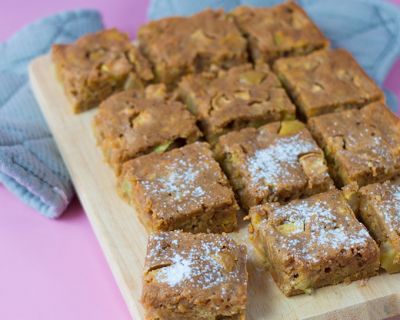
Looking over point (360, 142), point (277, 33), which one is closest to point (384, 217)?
point (360, 142)

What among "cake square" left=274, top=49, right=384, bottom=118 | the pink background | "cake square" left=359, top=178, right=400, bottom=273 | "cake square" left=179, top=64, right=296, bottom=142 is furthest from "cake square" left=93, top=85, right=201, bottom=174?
"cake square" left=359, top=178, right=400, bottom=273

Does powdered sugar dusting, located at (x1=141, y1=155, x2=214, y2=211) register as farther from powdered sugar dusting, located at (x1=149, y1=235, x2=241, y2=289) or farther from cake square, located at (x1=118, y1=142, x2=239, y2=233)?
powdered sugar dusting, located at (x1=149, y1=235, x2=241, y2=289)

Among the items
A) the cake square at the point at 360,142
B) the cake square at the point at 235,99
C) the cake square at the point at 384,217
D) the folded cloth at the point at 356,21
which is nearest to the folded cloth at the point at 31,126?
the folded cloth at the point at 356,21

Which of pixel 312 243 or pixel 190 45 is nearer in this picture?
pixel 312 243

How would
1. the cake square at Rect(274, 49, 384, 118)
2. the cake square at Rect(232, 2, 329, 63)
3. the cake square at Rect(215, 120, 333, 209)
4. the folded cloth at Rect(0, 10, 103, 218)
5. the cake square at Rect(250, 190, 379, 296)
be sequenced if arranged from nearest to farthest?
the cake square at Rect(250, 190, 379, 296)
the cake square at Rect(215, 120, 333, 209)
the folded cloth at Rect(0, 10, 103, 218)
the cake square at Rect(274, 49, 384, 118)
the cake square at Rect(232, 2, 329, 63)

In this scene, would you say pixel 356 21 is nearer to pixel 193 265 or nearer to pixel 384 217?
pixel 384 217

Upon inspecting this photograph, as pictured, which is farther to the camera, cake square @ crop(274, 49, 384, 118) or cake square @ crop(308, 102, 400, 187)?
cake square @ crop(274, 49, 384, 118)

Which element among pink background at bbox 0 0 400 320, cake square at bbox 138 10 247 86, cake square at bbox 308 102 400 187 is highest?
cake square at bbox 138 10 247 86
